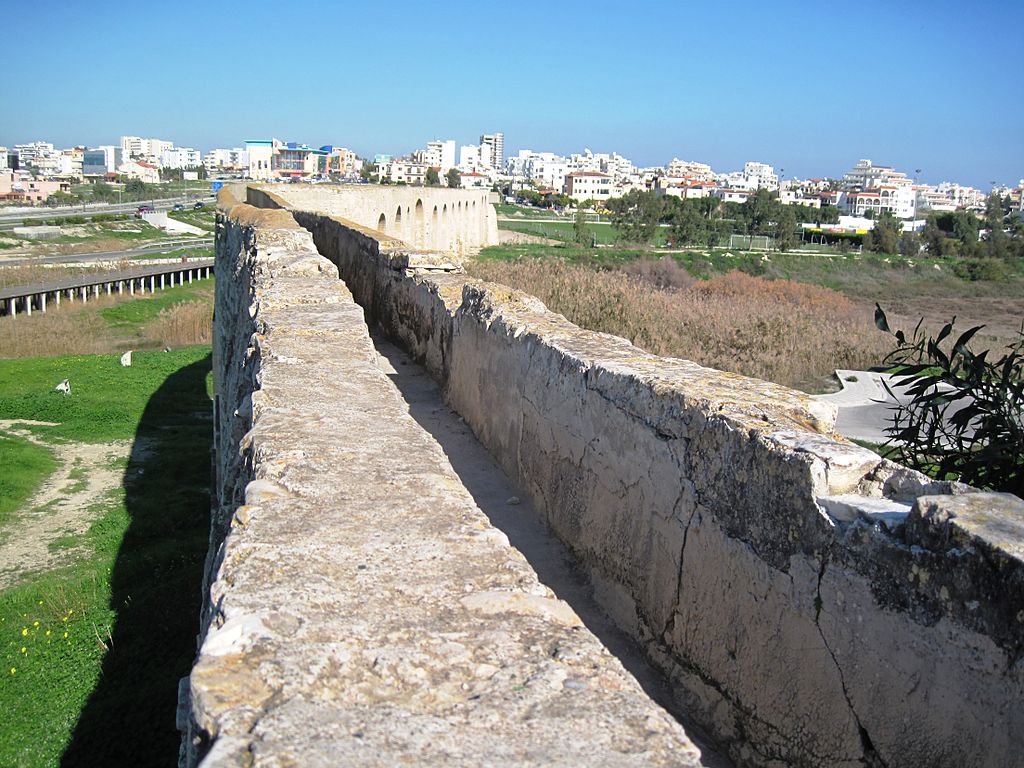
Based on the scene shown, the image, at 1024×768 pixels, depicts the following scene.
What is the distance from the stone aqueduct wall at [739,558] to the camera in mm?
1759

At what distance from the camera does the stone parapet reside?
1.42 metres

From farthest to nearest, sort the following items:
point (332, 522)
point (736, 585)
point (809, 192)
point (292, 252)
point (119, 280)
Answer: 1. point (809, 192)
2. point (119, 280)
3. point (292, 252)
4. point (736, 585)
5. point (332, 522)

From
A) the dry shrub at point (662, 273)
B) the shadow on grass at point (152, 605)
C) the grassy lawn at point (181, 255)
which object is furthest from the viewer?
the grassy lawn at point (181, 255)

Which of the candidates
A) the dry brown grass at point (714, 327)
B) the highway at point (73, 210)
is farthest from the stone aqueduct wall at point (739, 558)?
the highway at point (73, 210)

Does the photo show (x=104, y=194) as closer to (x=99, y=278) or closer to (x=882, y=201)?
(x=99, y=278)

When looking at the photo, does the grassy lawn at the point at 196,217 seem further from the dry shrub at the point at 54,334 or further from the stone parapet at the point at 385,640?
the stone parapet at the point at 385,640

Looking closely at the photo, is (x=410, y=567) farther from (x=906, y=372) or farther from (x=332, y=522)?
(x=906, y=372)

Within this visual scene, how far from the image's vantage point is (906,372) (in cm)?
371

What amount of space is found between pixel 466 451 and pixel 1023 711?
3011 mm

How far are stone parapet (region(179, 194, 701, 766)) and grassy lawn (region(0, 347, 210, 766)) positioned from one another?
16.5ft

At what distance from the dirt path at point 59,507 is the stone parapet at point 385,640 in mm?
9049

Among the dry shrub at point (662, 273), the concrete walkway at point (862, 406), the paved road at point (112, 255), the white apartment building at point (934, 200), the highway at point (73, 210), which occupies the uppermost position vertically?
the white apartment building at point (934, 200)

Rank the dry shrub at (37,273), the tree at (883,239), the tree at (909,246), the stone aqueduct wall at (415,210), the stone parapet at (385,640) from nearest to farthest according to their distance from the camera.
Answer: the stone parapet at (385,640)
the stone aqueduct wall at (415,210)
the dry shrub at (37,273)
the tree at (883,239)
the tree at (909,246)

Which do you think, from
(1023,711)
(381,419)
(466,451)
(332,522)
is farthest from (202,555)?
(1023,711)
